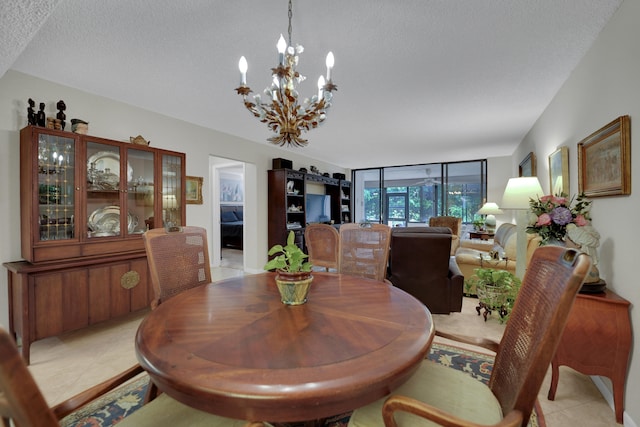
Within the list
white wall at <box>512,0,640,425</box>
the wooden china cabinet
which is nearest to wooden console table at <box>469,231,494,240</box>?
white wall at <box>512,0,640,425</box>

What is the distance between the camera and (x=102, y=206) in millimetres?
2771

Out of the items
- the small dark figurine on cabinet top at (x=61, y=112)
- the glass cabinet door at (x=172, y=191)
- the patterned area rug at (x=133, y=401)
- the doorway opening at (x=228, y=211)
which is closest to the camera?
the patterned area rug at (x=133, y=401)

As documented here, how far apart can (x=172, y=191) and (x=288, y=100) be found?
2216mm

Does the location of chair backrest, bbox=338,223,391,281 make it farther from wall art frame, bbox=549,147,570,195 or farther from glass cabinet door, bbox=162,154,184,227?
glass cabinet door, bbox=162,154,184,227

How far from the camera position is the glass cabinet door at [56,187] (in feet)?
7.64

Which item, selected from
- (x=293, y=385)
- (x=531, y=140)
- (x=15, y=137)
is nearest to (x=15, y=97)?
(x=15, y=137)

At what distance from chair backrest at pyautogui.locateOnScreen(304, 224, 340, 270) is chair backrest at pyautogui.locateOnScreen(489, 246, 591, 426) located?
2.34 m

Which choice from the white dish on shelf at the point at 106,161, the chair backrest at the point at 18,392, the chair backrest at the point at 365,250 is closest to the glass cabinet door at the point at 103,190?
the white dish on shelf at the point at 106,161

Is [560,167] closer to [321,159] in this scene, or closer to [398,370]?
[398,370]

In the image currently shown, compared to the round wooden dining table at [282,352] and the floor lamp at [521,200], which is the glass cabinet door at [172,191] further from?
the floor lamp at [521,200]

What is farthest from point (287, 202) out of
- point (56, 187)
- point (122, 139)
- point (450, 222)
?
point (450, 222)

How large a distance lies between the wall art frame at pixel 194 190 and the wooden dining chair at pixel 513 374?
3.57 meters

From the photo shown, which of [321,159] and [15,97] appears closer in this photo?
[15,97]

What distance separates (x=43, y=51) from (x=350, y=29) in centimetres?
226
